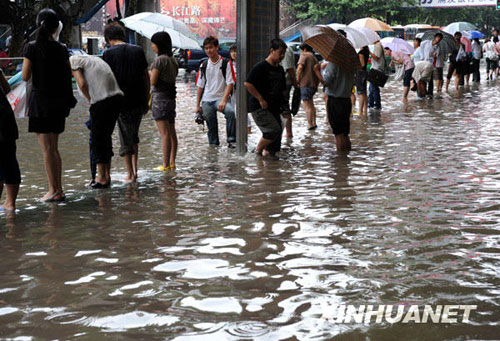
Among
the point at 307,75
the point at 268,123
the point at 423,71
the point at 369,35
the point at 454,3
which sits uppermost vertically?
the point at 454,3

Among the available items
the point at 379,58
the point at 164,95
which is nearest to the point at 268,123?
the point at 164,95

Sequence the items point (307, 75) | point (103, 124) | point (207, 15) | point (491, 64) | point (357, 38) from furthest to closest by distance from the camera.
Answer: point (207, 15) < point (491, 64) < point (357, 38) < point (307, 75) < point (103, 124)

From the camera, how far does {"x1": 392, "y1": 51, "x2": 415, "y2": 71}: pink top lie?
67.5ft

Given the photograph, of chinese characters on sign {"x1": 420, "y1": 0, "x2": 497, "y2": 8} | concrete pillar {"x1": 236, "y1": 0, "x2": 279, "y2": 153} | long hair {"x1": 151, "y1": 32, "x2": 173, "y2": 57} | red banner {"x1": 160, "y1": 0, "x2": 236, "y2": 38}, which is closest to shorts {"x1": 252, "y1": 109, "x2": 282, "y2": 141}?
concrete pillar {"x1": 236, "y1": 0, "x2": 279, "y2": 153}

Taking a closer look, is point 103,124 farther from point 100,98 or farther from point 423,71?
point 423,71

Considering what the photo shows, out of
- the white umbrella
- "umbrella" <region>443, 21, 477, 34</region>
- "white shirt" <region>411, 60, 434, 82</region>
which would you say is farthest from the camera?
"umbrella" <region>443, 21, 477, 34</region>

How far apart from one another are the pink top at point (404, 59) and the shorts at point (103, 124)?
13175 mm

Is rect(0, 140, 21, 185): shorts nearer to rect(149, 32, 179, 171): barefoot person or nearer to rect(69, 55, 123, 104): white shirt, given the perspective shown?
rect(69, 55, 123, 104): white shirt

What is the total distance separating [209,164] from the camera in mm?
10828

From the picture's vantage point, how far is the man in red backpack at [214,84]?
38.5 ft

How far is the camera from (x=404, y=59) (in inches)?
819

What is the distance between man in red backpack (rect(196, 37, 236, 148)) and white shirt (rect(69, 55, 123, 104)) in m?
3.27

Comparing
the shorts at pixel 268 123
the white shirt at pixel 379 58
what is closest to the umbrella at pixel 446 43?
the white shirt at pixel 379 58

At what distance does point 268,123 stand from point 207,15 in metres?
49.3
